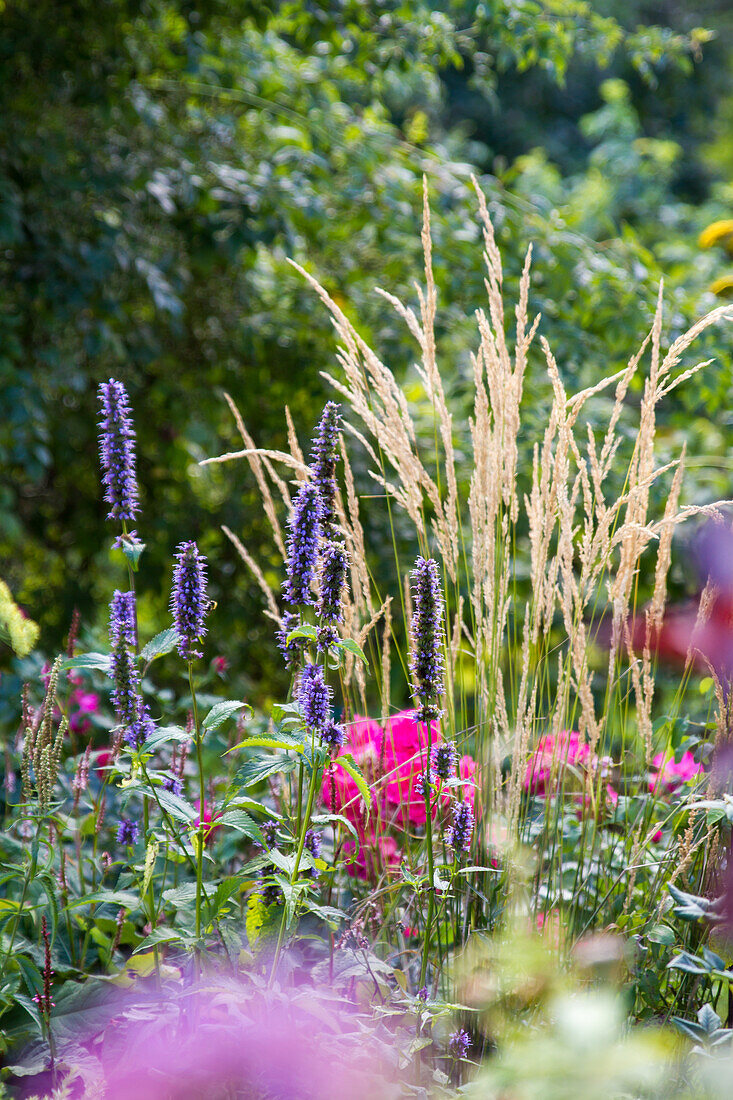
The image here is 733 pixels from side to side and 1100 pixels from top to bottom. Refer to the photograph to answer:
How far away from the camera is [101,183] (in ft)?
7.43

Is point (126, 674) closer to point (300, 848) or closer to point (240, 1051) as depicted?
point (300, 848)

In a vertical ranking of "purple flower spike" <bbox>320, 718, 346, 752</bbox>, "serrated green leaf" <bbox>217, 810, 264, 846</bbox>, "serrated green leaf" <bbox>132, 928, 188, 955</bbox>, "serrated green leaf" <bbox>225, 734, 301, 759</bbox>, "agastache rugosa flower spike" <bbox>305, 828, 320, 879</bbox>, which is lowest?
"serrated green leaf" <bbox>132, 928, 188, 955</bbox>

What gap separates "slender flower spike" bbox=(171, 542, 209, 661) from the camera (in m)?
1.01

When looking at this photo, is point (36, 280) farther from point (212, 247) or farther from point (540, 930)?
point (540, 930)

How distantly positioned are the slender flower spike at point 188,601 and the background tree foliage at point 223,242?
130cm

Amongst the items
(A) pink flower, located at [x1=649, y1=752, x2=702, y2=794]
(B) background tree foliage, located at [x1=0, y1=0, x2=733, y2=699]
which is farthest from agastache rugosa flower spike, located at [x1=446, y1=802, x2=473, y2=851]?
(B) background tree foliage, located at [x1=0, y1=0, x2=733, y2=699]

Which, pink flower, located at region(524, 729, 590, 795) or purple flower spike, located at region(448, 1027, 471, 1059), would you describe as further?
pink flower, located at region(524, 729, 590, 795)

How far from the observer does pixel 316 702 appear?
3.37 feet

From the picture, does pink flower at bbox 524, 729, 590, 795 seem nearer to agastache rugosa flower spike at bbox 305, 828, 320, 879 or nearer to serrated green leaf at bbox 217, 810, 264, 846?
agastache rugosa flower spike at bbox 305, 828, 320, 879

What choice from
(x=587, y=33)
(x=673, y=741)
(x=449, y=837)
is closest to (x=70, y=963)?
(x=449, y=837)

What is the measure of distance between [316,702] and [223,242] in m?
1.77

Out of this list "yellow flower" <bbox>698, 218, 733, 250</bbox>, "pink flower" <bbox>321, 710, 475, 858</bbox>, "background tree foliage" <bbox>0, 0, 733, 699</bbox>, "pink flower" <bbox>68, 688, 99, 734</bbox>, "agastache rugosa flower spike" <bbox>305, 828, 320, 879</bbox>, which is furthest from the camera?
"yellow flower" <bbox>698, 218, 733, 250</bbox>

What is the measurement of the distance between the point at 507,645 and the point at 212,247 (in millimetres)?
1446

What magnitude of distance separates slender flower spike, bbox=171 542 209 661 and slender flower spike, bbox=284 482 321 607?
0.33ft
